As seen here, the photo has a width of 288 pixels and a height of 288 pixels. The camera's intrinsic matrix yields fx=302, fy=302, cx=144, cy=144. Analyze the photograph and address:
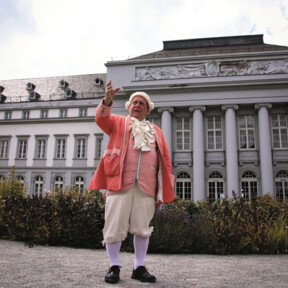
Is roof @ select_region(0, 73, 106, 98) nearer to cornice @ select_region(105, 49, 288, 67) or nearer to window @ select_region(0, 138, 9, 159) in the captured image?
window @ select_region(0, 138, 9, 159)

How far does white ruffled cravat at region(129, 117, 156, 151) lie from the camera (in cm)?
337

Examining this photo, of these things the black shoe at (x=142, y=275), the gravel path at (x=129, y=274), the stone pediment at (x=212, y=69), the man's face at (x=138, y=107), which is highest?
the stone pediment at (x=212, y=69)

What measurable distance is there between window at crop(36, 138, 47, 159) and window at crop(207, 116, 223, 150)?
55.3 ft

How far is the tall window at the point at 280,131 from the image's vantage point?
2403 centimetres

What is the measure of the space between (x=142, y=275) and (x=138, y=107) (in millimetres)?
1873

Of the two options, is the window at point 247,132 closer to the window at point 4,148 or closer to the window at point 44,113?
the window at point 44,113

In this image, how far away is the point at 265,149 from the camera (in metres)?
23.0

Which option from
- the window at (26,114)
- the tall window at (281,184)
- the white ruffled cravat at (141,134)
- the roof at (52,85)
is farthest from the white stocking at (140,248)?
the window at (26,114)

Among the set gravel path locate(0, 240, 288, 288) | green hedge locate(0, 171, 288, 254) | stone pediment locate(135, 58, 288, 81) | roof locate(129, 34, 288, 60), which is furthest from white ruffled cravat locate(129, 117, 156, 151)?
roof locate(129, 34, 288, 60)

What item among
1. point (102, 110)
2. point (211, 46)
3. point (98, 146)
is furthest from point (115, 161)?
point (211, 46)

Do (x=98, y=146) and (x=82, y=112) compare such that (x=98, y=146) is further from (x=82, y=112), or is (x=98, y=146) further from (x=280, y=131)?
(x=280, y=131)

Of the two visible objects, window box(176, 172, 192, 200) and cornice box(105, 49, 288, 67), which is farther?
cornice box(105, 49, 288, 67)

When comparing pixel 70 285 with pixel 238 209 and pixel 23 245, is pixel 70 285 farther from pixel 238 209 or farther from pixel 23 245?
pixel 238 209

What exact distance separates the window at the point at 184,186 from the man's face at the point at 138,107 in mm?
21438
